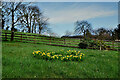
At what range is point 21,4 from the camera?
61.1 feet

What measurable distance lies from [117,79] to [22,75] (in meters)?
3.65

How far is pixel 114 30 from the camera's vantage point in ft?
95.8

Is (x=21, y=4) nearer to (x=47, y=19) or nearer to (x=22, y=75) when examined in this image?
(x=47, y=19)

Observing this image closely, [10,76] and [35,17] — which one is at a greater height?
[35,17]

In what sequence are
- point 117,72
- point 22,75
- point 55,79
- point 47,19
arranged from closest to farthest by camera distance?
1. point 55,79
2. point 22,75
3. point 117,72
4. point 47,19

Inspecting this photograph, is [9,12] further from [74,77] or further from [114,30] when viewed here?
[114,30]

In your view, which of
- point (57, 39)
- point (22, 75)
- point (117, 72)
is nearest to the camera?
point (22, 75)

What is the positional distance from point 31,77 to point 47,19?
24478 millimetres

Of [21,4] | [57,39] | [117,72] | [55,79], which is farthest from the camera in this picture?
[57,39]

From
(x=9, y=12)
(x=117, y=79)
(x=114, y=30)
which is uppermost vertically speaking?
(x=9, y=12)

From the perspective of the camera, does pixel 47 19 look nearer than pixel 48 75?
No

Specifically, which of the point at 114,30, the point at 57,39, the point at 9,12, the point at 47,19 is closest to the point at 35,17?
the point at 47,19

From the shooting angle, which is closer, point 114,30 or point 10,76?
point 10,76

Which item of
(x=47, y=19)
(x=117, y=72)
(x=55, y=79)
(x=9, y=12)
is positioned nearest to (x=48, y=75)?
(x=55, y=79)
